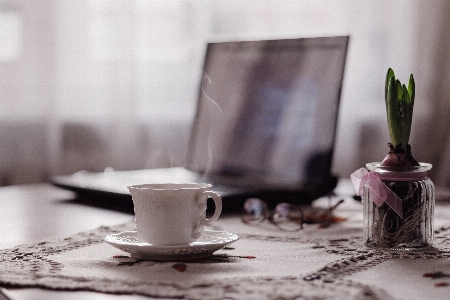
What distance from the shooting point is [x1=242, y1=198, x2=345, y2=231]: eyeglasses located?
3.55 ft

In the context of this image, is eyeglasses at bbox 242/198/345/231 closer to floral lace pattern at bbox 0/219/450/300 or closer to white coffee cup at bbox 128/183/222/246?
floral lace pattern at bbox 0/219/450/300

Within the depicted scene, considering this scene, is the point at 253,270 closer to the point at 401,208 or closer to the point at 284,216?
the point at 401,208

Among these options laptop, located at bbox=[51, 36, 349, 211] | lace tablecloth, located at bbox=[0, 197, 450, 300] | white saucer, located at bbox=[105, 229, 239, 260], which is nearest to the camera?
lace tablecloth, located at bbox=[0, 197, 450, 300]

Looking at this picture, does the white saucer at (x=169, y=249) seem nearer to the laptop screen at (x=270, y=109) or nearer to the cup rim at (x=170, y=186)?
the cup rim at (x=170, y=186)

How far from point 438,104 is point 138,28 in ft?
3.33

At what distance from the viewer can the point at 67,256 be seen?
0.84m

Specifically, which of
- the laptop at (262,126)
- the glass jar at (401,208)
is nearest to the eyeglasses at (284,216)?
the laptop at (262,126)

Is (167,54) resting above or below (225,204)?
above

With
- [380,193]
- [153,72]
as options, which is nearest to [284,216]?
[380,193]

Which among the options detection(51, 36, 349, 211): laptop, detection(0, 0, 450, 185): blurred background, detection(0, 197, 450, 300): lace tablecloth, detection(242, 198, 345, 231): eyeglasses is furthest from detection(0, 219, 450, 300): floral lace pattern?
detection(0, 0, 450, 185): blurred background

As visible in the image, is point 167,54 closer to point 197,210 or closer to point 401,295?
point 197,210

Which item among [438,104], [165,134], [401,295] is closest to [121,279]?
[401,295]

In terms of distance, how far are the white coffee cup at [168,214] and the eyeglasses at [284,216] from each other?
0.27 m

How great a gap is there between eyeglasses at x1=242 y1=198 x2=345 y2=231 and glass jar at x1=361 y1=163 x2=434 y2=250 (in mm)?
204
